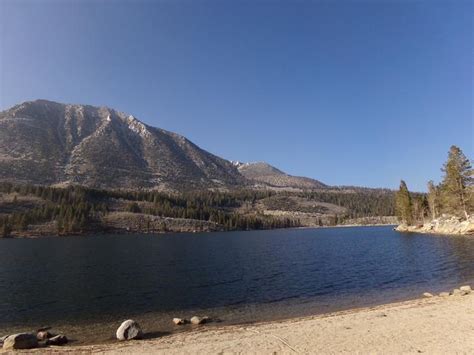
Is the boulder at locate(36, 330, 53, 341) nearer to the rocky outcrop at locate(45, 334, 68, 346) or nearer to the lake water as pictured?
the rocky outcrop at locate(45, 334, 68, 346)

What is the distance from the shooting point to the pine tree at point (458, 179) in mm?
111062

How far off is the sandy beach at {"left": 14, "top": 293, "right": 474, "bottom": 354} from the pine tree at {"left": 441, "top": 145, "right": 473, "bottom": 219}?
95441 mm

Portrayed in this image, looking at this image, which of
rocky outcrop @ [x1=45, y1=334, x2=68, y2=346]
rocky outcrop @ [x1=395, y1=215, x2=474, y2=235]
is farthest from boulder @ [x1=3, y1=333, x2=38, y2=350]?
rocky outcrop @ [x1=395, y1=215, x2=474, y2=235]

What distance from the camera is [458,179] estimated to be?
112 m

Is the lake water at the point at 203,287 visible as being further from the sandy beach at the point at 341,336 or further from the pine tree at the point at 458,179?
the pine tree at the point at 458,179

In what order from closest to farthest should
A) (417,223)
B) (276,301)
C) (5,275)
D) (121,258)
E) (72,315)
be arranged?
1. (72,315)
2. (276,301)
3. (5,275)
4. (121,258)
5. (417,223)

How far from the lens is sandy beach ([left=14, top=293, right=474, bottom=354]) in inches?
834

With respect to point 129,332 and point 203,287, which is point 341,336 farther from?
point 203,287

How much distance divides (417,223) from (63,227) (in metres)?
184

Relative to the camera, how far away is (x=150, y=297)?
44.4 metres

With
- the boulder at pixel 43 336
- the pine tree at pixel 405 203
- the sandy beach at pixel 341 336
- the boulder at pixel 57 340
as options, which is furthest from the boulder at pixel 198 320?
the pine tree at pixel 405 203

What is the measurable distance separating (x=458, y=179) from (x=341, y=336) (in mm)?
109296

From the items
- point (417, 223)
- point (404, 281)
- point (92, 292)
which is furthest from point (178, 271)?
point (417, 223)

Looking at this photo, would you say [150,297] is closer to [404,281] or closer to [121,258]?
[404,281]
